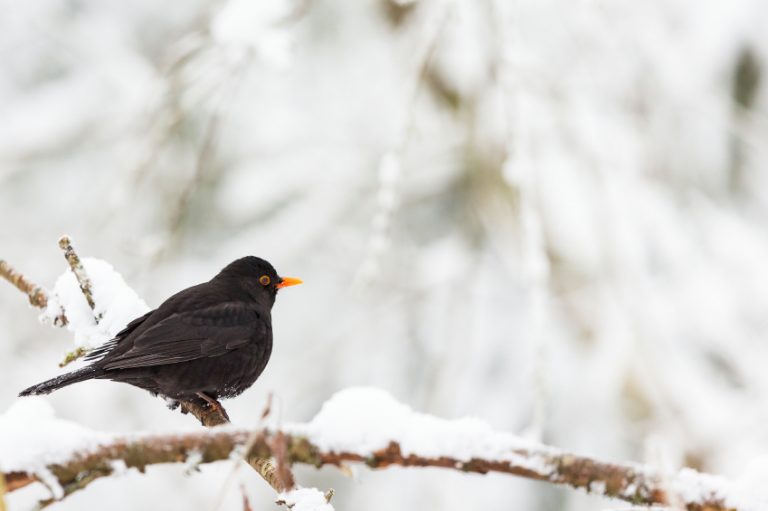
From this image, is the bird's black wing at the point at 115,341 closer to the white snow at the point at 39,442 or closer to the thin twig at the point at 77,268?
the thin twig at the point at 77,268

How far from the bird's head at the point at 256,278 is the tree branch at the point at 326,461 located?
2.46 meters

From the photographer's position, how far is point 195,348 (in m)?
3.24

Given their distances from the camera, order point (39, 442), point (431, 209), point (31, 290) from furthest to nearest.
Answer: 1. point (431, 209)
2. point (31, 290)
3. point (39, 442)

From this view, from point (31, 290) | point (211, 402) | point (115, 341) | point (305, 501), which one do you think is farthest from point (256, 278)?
point (305, 501)

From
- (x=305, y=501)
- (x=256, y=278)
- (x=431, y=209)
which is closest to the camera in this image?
(x=305, y=501)

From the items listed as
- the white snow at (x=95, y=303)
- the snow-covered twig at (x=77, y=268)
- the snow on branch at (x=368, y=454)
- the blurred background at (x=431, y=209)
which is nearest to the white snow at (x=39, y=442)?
the snow on branch at (x=368, y=454)

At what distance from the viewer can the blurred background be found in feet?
17.9

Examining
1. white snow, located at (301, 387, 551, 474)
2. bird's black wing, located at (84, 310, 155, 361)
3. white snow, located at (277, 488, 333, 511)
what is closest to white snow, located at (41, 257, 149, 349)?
bird's black wing, located at (84, 310, 155, 361)

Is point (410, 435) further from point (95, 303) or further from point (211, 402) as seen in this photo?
point (211, 402)

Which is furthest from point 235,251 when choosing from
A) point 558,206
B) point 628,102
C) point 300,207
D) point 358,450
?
point 358,450

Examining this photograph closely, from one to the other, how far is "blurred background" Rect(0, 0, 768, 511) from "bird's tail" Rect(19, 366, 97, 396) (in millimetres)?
2288

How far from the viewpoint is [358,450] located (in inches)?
57.0

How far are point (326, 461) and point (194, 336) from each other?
191 centimetres

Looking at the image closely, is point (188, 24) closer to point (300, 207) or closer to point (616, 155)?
point (300, 207)
